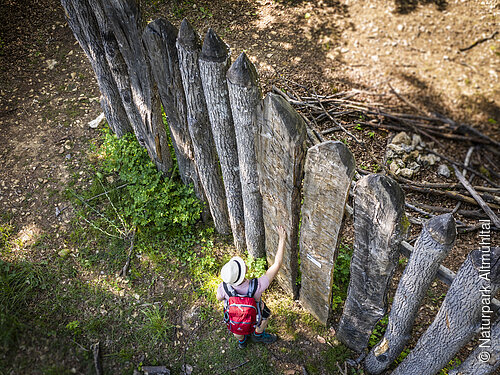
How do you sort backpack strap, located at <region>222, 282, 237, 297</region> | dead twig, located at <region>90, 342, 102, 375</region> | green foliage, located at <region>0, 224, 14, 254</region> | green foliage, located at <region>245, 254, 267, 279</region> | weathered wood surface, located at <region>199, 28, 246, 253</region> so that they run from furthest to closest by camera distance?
green foliage, located at <region>0, 224, 14, 254</region>
green foliage, located at <region>245, 254, 267, 279</region>
dead twig, located at <region>90, 342, 102, 375</region>
backpack strap, located at <region>222, 282, 237, 297</region>
weathered wood surface, located at <region>199, 28, 246, 253</region>

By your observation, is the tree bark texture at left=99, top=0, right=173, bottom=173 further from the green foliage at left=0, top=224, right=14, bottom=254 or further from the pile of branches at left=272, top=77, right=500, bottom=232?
the pile of branches at left=272, top=77, right=500, bottom=232

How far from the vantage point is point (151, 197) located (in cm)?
399

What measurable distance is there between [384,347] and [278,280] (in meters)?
1.18

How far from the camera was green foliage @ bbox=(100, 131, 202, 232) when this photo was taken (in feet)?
13.0

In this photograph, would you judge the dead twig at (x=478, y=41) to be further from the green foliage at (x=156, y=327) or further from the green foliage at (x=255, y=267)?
the green foliage at (x=156, y=327)

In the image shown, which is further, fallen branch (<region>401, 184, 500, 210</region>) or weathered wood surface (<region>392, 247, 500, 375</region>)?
fallen branch (<region>401, 184, 500, 210</region>)

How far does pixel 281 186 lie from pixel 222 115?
75 cm

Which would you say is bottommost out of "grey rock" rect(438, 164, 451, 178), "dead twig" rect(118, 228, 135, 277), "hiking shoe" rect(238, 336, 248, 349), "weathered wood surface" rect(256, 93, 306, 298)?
"hiking shoe" rect(238, 336, 248, 349)

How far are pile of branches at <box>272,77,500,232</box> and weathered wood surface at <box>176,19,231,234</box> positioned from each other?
67.9 inches

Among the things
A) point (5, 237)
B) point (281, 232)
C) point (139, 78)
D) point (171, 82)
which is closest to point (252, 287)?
point (281, 232)

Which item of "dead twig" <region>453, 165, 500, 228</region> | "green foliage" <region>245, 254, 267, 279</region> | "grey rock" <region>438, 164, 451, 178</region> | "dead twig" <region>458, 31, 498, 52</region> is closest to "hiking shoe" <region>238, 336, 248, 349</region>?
"green foliage" <region>245, 254, 267, 279</region>

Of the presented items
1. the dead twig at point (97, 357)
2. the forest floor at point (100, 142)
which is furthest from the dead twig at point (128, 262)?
the dead twig at point (97, 357)

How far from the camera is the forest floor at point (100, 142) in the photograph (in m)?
3.46

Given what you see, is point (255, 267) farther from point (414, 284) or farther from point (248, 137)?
point (414, 284)
